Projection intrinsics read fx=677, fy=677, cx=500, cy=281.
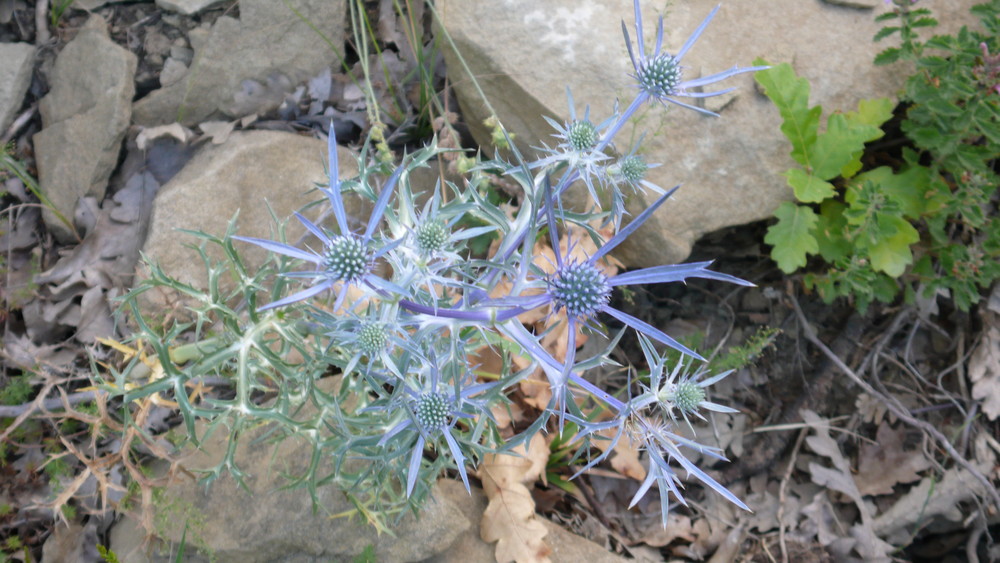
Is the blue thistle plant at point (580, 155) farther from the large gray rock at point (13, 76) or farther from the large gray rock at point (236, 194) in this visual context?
the large gray rock at point (13, 76)

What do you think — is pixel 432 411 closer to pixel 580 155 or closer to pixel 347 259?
pixel 347 259

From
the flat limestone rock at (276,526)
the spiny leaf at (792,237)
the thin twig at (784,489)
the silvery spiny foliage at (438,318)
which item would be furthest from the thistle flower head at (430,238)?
the thin twig at (784,489)

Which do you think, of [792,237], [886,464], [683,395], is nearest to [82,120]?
[683,395]

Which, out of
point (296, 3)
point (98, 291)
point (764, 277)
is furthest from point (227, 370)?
Answer: point (764, 277)

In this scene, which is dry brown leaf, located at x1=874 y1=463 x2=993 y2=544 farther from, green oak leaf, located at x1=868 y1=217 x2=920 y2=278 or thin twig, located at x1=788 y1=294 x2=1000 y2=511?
green oak leaf, located at x1=868 y1=217 x2=920 y2=278

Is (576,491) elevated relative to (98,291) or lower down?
lower down

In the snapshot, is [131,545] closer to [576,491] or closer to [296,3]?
[576,491]

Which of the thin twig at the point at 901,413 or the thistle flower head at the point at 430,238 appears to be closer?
the thistle flower head at the point at 430,238

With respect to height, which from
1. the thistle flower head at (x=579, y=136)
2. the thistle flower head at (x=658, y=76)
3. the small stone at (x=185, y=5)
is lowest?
the small stone at (x=185, y=5)
